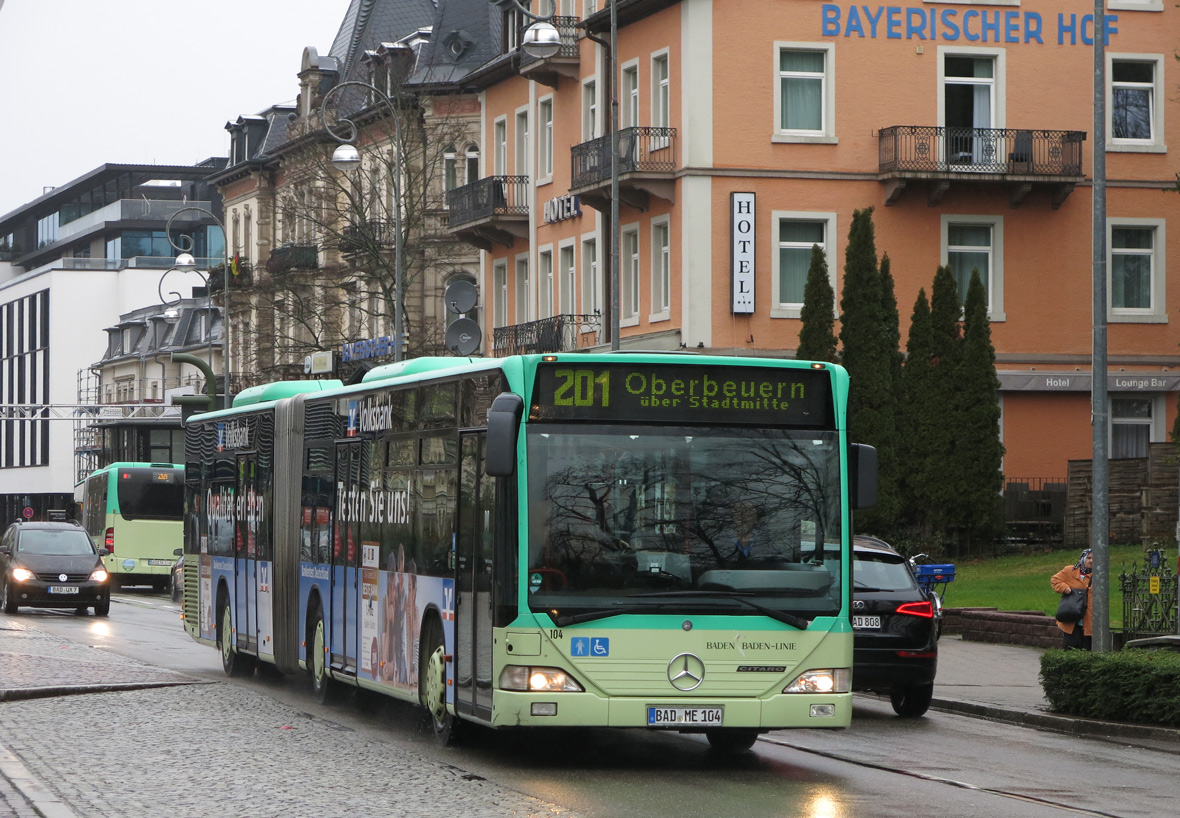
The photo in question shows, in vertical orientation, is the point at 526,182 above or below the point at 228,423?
above

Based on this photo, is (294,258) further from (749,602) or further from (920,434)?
(749,602)

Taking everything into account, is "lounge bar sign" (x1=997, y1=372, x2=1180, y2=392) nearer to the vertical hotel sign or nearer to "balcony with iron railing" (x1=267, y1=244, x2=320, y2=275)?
the vertical hotel sign

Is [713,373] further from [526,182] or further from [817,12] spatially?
[526,182]

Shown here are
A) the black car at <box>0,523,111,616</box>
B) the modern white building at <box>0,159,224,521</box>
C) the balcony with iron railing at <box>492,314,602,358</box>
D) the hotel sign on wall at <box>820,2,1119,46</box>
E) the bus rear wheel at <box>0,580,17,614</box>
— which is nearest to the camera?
the black car at <box>0,523,111,616</box>

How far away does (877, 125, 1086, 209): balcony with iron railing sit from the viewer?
43.1m

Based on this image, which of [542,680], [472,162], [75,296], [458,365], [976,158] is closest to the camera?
[542,680]

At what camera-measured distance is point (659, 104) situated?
44406 mm

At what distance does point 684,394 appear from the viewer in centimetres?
1320

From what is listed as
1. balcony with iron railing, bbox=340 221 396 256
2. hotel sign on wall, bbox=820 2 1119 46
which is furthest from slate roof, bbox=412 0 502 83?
hotel sign on wall, bbox=820 2 1119 46

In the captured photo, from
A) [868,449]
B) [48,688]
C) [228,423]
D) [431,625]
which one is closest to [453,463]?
[431,625]

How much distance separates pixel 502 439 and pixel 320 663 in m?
6.69

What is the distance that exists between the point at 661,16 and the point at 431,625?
31.5m

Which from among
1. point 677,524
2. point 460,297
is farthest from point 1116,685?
point 460,297

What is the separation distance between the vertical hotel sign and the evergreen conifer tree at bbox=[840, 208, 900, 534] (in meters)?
2.56
